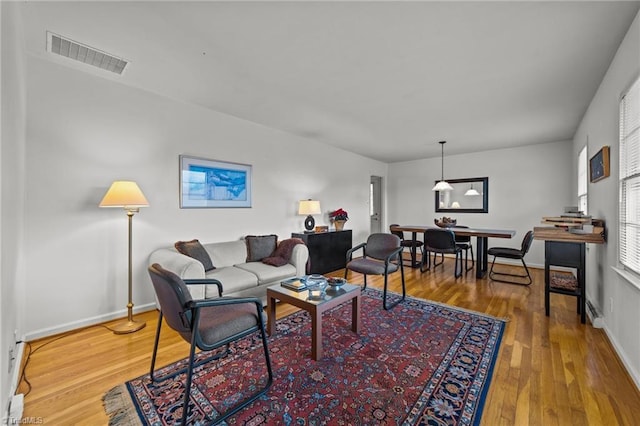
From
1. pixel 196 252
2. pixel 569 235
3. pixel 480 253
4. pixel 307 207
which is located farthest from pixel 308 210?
pixel 569 235

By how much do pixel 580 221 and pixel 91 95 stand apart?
16.7 ft

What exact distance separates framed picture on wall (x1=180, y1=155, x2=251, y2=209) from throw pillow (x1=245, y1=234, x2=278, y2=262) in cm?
63

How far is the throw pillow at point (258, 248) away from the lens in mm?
3621

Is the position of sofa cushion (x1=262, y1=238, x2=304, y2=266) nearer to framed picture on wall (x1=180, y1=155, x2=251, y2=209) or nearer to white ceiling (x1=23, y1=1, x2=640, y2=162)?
framed picture on wall (x1=180, y1=155, x2=251, y2=209)

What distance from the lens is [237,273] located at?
3047mm

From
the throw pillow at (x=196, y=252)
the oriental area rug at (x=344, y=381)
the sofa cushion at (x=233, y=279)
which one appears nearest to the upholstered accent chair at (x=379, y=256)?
the oriental area rug at (x=344, y=381)

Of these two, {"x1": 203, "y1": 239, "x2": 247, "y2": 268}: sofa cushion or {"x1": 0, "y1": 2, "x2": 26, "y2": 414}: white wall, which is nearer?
{"x1": 0, "y1": 2, "x2": 26, "y2": 414}: white wall

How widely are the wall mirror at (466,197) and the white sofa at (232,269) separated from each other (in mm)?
4385

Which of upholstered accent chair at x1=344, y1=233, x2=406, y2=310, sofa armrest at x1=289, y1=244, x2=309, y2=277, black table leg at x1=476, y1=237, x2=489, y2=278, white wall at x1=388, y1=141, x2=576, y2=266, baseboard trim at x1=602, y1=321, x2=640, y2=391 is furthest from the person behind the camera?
white wall at x1=388, y1=141, x2=576, y2=266

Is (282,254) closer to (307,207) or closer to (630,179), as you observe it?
(307,207)

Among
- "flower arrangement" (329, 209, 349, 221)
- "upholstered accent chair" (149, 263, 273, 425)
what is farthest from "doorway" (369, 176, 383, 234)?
"upholstered accent chair" (149, 263, 273, 425)

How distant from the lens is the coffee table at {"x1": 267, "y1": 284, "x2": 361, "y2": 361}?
2105mm

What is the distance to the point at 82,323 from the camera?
267 cm

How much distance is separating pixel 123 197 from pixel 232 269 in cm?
133
